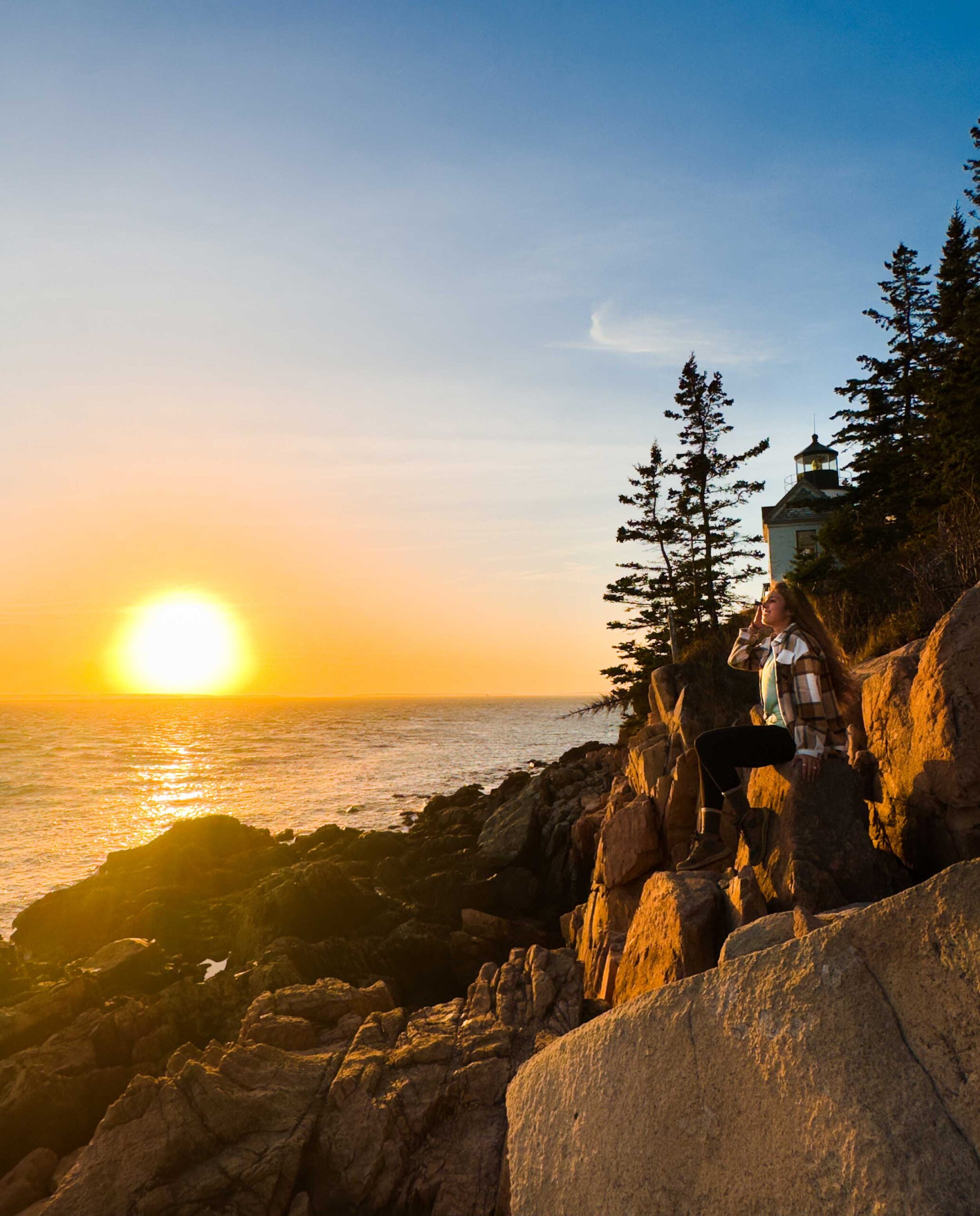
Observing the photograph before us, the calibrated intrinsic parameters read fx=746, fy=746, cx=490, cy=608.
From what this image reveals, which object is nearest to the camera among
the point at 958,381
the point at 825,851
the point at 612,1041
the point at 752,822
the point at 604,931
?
the point at 612,1041

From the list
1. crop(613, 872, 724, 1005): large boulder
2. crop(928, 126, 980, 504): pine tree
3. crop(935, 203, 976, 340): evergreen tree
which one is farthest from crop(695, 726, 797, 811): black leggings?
crop(935, 203, 976, 340): evergreen tree

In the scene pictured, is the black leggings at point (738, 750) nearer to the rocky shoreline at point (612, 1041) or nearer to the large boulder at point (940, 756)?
the rocky shoreline at point (612, 1041)

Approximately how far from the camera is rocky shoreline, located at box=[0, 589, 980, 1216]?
318cm

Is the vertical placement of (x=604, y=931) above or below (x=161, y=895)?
above

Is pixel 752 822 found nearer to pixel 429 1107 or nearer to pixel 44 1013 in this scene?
pixel 429 1107

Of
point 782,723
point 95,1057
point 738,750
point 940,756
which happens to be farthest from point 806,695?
point 95,1057

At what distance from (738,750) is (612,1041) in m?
2.78

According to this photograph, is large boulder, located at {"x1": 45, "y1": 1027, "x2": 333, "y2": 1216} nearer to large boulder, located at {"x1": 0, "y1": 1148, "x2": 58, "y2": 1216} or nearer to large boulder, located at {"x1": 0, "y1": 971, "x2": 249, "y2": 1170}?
large boulder, located at {"x1": 0, "y1": 1148, "x2": 58, "y2": 1216}

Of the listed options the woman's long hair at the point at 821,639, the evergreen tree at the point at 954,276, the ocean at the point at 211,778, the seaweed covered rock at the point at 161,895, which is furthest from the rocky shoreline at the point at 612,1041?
the evergreen tree at the point at 954,276

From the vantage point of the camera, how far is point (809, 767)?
18.9 feet

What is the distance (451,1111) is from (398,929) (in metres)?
7.36

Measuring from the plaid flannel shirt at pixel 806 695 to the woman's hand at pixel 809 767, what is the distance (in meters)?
0.03

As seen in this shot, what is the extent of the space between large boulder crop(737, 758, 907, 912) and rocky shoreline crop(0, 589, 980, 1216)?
0.07 ft

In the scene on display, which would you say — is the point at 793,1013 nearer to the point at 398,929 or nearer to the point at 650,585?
the point at 398,929
